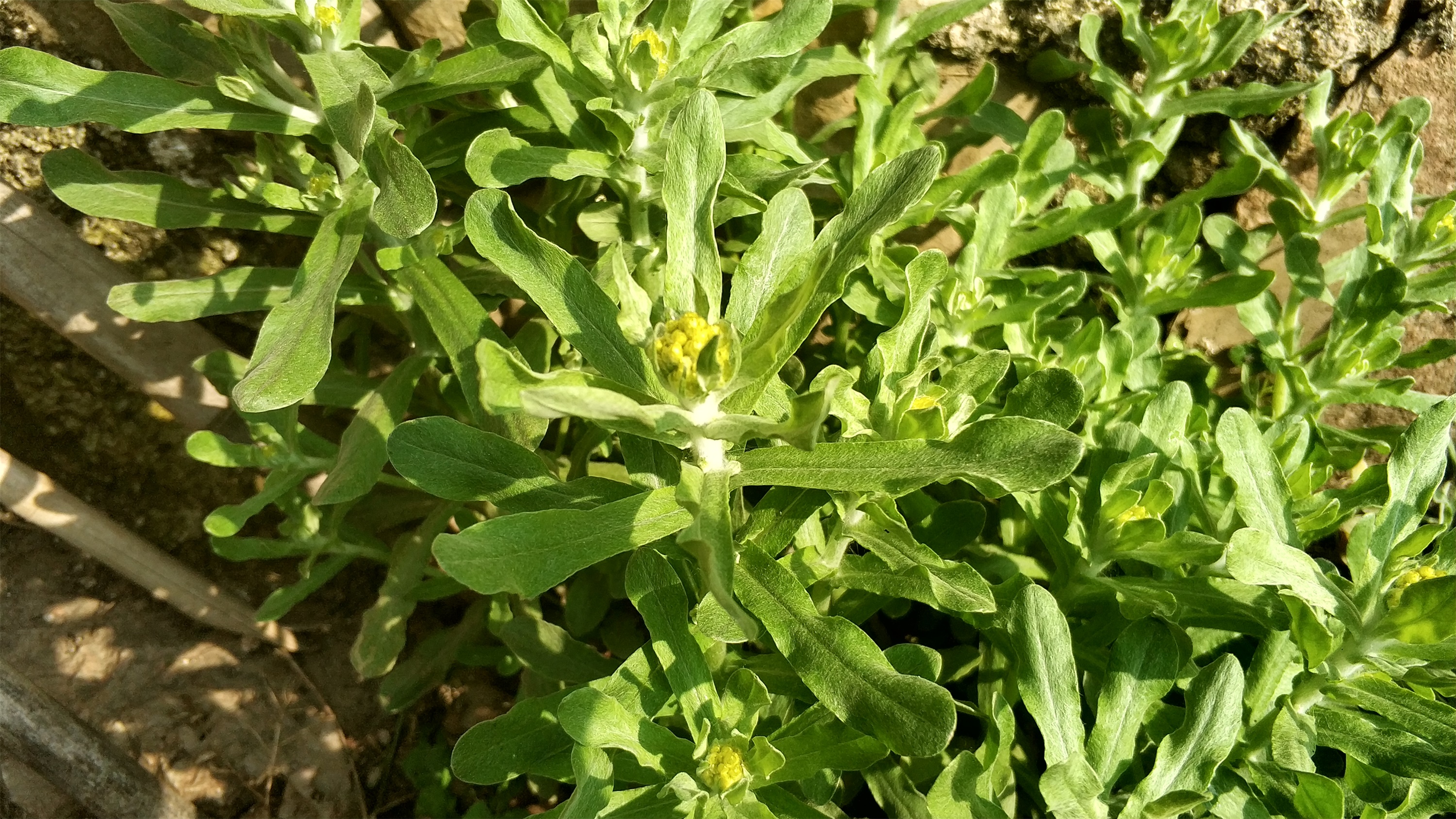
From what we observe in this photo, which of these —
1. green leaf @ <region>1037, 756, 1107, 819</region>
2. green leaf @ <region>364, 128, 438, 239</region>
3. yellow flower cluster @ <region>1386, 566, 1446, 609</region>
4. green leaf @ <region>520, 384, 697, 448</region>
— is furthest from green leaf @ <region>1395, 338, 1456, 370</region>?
green leaf @ <region>364, 128, 438, 239</region>

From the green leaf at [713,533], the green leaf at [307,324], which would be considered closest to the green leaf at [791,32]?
the green leaf at [307,324]

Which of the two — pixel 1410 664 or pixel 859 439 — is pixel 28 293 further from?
pixel 1410 664

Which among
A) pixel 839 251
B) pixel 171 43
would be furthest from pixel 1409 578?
pixel 171 43

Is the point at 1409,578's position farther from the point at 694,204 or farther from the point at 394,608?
the point at 394,608

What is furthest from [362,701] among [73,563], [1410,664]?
[1410,664]

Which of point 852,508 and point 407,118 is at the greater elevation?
point 407,118

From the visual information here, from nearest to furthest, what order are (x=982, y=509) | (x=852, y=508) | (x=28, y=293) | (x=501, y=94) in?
(x=852, y=508) < (x=982, y=509) < (x=501, y=94) < (x=28, y=293)
